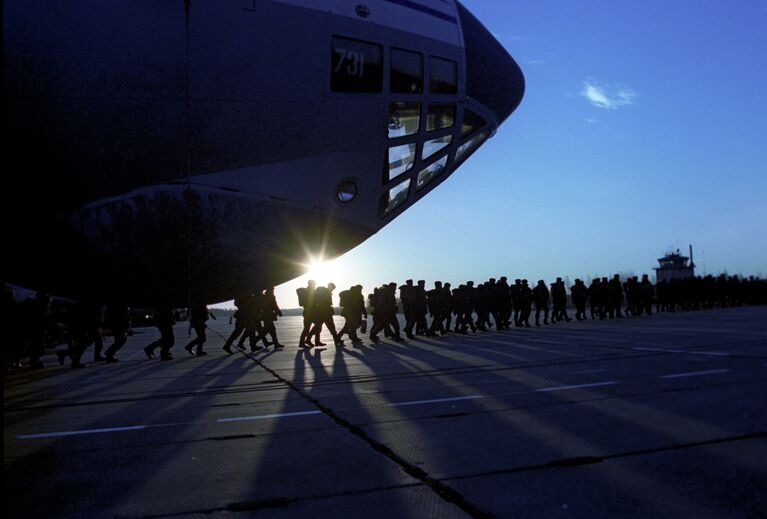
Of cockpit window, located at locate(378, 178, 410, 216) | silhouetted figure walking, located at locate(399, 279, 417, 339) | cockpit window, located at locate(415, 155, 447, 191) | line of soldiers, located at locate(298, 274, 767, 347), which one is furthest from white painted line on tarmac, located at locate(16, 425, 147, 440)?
silhouetted figure walking, located at locate(399, 279, 417, 339)

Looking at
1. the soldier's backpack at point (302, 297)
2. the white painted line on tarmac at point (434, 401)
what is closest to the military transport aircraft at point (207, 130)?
the white painted line on tarmac at point (434, 401)

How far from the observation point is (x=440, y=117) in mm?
7211

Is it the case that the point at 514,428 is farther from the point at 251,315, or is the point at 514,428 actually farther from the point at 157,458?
the point at 251,315

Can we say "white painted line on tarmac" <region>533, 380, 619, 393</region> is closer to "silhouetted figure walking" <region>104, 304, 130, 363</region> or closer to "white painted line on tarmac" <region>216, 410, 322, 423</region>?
"white painted line on tarmac" <region>216, 410, 322, 423</region>

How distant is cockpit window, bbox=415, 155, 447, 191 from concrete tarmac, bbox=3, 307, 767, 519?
103 inches

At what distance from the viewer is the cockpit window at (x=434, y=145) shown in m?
7.30

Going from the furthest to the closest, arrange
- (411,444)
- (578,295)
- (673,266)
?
1. (673,266)
2. (578,295)
3. (411,444)

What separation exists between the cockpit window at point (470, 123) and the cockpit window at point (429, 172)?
17.2 inches

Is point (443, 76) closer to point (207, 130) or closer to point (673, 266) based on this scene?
point (207, 130)

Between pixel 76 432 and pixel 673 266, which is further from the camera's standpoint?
pixel 673 266

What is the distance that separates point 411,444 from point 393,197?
3907 mm

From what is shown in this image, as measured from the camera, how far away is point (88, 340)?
12875mm

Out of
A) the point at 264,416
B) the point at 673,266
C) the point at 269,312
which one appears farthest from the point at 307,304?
the point at 673,266

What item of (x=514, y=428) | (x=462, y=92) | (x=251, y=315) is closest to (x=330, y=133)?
(x=462, y=92)
